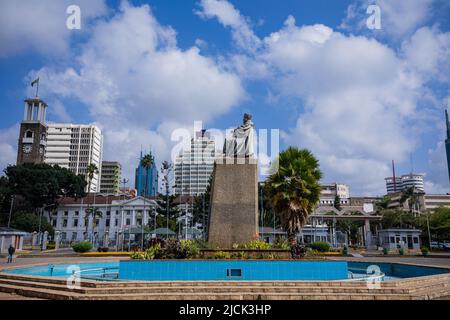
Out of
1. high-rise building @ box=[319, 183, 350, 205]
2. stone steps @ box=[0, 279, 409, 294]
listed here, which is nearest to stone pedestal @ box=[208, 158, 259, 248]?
stone steps @ box=[0, 279, 409, 294]

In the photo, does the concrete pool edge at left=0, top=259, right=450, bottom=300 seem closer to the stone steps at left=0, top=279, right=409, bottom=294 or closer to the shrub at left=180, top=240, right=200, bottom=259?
the stone steps at left=0, top=279, right=409, bottom=294

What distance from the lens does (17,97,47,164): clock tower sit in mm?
91875

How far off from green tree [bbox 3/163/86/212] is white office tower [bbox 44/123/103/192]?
60.4 meters

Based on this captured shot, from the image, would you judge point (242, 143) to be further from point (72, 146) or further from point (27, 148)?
point (72, 146)

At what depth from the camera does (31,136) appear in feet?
Answer: 307

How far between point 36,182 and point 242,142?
216ft

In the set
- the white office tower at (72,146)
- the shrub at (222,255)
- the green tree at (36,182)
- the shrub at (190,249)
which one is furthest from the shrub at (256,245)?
the white office tower at (72,146)

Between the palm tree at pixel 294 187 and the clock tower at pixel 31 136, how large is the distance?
8727 cm

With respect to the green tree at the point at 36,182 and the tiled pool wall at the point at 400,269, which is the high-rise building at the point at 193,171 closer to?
the green tree at the point at 36,182

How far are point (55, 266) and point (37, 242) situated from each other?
47.9m

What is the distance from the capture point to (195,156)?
3226 inches
